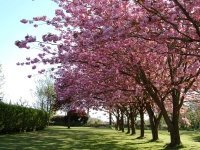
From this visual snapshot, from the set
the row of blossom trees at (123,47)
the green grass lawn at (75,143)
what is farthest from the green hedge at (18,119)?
the row of blossom trees at (123,47)

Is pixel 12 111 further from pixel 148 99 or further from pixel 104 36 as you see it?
pixel 104 36

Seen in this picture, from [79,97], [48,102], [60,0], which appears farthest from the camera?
[48,102]

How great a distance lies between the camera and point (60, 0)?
1625 cm

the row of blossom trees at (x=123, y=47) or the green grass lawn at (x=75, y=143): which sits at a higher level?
the row of blossom trees at (x=123, y=47)

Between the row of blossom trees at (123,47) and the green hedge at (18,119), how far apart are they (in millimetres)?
8931

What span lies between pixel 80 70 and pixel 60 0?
555cm

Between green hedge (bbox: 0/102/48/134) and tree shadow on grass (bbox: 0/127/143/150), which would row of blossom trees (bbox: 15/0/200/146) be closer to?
tree shadow on grass (bbox: 0/127/143/150)

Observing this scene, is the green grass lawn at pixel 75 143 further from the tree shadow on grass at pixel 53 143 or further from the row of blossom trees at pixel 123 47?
the row of blossom trees at pixel 123 47

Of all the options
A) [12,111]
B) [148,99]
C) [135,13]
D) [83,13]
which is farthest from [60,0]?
[12,111]

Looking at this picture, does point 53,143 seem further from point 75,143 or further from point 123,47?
point 123,47

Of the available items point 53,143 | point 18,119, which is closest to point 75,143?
point 53,143

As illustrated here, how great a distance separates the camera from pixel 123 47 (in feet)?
53.6

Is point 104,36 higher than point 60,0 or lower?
lower

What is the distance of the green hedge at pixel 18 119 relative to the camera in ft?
103
